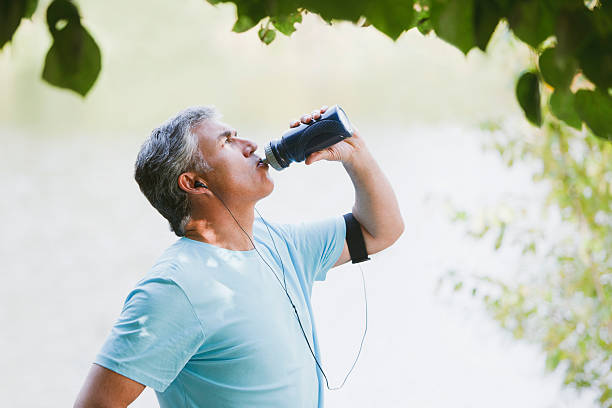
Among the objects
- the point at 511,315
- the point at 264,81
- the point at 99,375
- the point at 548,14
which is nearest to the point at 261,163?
the point at 99,375

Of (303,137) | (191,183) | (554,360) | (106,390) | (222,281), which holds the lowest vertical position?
(554,360)

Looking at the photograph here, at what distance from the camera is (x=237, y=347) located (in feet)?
3.15

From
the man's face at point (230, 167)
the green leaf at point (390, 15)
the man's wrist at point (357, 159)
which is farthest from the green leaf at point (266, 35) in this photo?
the man's wrist at point (357, 159)

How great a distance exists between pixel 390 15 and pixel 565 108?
0.18m

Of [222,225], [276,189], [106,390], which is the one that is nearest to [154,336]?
[106,390]

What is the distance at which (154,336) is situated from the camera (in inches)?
34.6

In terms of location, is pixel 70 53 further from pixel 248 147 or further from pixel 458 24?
pixel 248 147

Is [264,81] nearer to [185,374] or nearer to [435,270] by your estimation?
[435,270]

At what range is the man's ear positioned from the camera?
110 centimetres

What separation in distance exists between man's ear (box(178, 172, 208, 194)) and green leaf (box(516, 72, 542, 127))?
2.28ft

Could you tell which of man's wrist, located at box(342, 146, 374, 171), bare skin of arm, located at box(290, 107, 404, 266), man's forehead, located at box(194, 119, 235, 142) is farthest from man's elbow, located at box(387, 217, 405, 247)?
man's forehead, located at box(194, 119, 235, 142)

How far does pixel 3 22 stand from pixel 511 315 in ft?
5.93

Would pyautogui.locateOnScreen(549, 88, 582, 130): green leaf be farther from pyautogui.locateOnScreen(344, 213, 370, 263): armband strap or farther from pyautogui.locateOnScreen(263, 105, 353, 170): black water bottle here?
pyautogui.locateOnScreen(344, 213, 370, 263): armband strap

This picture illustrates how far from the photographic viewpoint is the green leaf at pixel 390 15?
42cm
